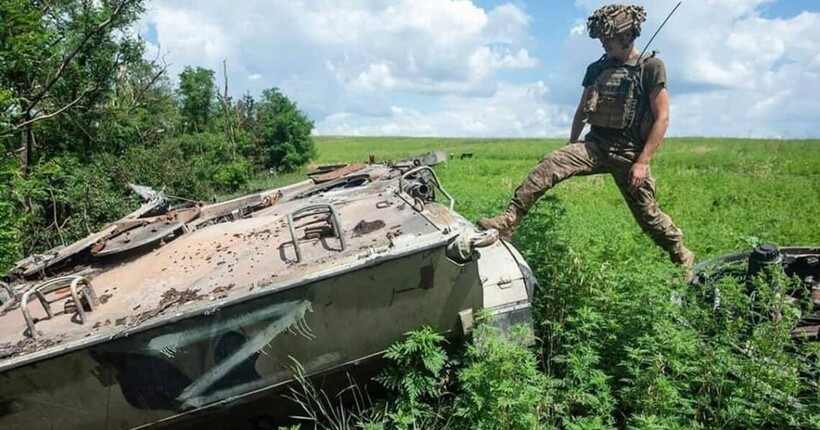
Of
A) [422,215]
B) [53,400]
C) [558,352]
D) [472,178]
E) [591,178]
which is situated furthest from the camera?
[472,178]

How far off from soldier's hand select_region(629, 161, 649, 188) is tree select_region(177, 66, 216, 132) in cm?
2555

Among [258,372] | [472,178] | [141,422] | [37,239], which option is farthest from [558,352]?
[472,178]

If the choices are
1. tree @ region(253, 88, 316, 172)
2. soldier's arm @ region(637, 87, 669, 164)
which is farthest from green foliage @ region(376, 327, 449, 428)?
tree @ region(253, 88, 316, 172)

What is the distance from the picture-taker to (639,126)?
516 centimetres

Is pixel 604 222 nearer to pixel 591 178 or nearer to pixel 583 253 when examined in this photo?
pixel 583 253

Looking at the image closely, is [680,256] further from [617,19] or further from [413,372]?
[413,372]

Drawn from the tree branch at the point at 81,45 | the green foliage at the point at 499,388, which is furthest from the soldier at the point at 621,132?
the tree branch at the point at 81,45

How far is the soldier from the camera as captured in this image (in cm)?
505

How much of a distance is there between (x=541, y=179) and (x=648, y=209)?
34.3 inches

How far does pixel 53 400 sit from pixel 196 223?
1.80m

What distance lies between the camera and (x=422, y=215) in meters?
3.84

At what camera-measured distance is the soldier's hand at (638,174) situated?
5.05 metres

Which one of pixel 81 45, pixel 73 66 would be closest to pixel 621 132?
pixel 81 45

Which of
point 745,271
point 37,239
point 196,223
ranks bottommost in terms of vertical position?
point 37,239
